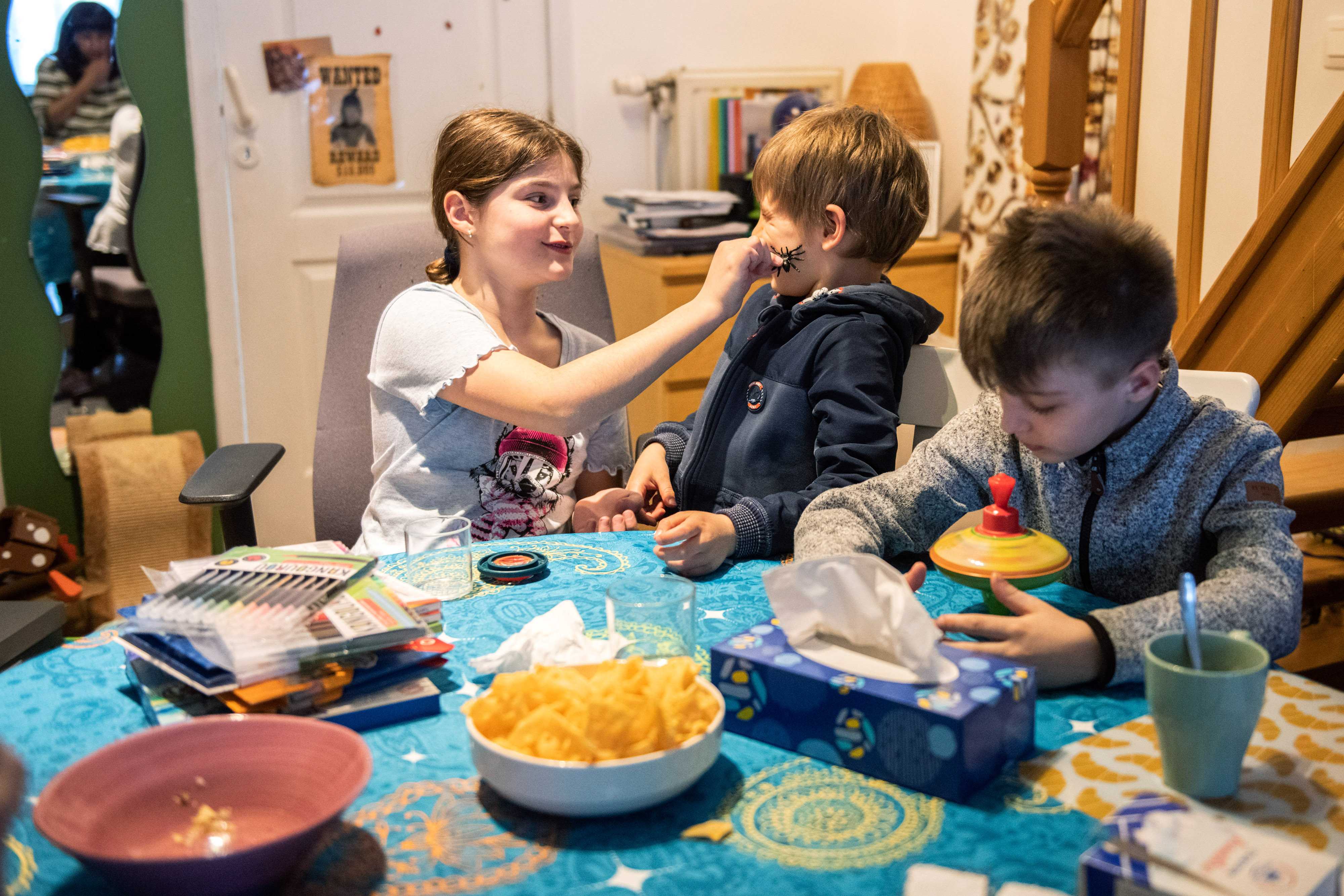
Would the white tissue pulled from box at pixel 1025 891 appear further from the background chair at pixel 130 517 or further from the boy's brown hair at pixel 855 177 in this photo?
the background chair at pixel 130 517

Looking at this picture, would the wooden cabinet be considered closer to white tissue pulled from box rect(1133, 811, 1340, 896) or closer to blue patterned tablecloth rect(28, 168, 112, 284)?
blue patterned tablecloth rect(28, 168, 112, 284)

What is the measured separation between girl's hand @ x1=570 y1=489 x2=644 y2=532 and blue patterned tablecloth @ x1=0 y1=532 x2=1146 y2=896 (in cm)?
64

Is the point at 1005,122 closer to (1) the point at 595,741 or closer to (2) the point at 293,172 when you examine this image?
(2) the point at 293,172

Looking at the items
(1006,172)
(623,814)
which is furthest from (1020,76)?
(623,814)

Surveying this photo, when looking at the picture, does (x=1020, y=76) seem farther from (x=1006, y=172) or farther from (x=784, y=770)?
(x=784, y=770)

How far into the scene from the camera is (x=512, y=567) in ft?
3.82

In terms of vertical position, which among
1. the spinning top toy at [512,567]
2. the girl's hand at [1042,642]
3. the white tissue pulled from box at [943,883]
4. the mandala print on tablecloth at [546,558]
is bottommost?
the mandala print on tablecloth at [546,558]

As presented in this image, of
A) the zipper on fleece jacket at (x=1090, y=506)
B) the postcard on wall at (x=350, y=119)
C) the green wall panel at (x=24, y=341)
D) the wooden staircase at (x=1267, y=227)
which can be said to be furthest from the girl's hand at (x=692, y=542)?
the green wall panel at (x=24, y=341)

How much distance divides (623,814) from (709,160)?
274cm

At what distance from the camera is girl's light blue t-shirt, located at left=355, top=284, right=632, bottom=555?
59.6 inches

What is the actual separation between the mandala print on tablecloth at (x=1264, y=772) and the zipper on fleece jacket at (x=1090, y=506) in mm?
260

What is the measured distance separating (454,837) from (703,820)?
163 mm

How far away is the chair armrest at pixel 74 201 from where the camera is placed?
2.77 metres

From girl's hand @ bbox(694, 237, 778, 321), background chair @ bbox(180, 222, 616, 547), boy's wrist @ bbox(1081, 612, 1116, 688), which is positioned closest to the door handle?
background chair @ bbox(180, 222, 616, 547)
